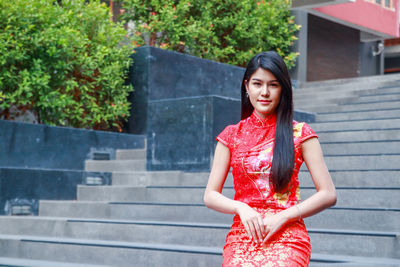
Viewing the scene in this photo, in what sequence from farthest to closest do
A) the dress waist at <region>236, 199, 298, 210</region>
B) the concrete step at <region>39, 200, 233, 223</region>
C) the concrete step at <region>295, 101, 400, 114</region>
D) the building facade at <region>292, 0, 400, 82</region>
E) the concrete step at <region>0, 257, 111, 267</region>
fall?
the building facade at <region>292, 0, 400, 82</region> < the concrete step at <region>295, 101, 400, 114</region> < the concrete step at <region>39, 200, 233, 223</region> < the concrete step at <region>0, 257, 111, 267</region> < the dress waist at <region>236, 199, 298, 210</region>

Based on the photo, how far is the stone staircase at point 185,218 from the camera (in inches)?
189

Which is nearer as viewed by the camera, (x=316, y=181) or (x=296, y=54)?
(x=316, y=181)

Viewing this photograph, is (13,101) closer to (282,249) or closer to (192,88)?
(192,88)

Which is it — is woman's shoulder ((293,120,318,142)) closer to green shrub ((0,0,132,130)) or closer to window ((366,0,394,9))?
green shrub ((0,0,132,130))

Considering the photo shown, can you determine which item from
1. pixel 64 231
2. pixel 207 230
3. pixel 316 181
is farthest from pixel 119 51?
pixel 316 181

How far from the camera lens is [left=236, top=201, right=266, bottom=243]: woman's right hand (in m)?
2.27

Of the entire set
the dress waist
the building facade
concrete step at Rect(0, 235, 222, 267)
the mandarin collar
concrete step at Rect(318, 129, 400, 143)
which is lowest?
concrete step at Rect(0, 235, 222, 267)

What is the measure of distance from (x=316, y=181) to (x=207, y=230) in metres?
3.00

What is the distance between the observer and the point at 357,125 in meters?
8.00

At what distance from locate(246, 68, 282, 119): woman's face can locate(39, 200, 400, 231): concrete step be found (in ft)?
9.37

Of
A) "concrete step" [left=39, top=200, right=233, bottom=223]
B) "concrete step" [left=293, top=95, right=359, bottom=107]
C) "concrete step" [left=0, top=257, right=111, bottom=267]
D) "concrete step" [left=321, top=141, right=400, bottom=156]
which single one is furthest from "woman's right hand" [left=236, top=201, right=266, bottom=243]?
"concrete step" [left=293, top=95, right=359, bottom=107]

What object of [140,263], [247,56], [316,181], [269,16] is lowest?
[140,263]

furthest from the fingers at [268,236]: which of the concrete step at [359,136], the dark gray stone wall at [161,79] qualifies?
the dark gray stone wall at [161,79]

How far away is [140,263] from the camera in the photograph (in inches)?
204
